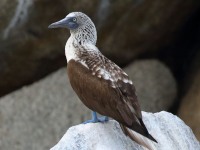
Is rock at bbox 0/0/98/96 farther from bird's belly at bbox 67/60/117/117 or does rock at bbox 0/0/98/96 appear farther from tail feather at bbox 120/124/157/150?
tail feather at bbox 120/124/157/150

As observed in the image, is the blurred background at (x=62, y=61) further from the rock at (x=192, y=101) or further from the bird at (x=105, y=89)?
the bird at (x=105, y=89)

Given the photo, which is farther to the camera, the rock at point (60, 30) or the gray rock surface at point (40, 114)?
the gray rock surface at point (40, 114)

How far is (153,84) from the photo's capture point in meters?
9.66

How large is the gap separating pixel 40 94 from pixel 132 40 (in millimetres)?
1169

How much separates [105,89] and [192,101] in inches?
162

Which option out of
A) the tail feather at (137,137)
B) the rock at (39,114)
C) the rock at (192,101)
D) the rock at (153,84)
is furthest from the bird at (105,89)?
the rock at (153,84)

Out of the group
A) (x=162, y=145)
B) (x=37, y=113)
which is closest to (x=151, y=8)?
(x=37, y=113)

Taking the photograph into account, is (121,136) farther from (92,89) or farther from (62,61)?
(62,61)

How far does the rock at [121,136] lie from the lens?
5562mm

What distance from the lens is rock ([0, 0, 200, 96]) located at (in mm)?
8680

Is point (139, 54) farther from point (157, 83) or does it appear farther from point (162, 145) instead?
point (162, 145)

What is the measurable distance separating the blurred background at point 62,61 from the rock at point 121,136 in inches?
113

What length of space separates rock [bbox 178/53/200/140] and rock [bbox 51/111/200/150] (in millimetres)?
2997

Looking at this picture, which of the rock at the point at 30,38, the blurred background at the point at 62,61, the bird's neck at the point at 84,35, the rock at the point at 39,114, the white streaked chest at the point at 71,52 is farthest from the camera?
the rock at the point at 39,114
